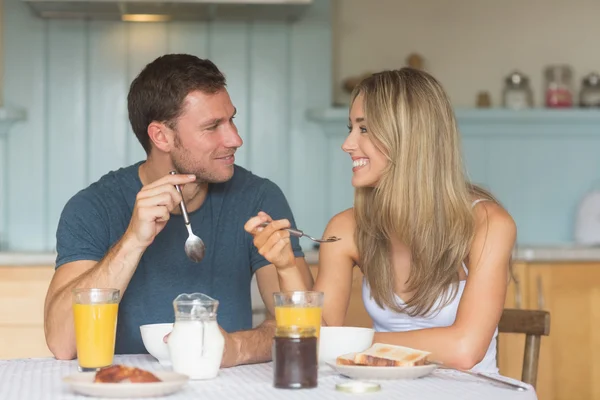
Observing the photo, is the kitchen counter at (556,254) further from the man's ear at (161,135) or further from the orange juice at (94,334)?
the orange juice at (94,334)

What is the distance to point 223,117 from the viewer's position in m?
2.07

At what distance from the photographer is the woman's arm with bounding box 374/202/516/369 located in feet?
5.34

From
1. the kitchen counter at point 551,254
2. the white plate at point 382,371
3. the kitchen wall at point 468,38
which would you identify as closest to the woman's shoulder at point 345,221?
the white plate at point 382,371

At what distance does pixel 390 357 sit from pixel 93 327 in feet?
1.52

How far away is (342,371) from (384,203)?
0.61m

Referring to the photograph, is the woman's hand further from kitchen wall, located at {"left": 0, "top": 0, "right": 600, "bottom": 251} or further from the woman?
kitchen wall, located at {"left": 0, "top": 0, "right": 600, "bottom": 251}

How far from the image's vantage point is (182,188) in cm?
208

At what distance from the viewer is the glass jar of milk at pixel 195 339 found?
1325 mm

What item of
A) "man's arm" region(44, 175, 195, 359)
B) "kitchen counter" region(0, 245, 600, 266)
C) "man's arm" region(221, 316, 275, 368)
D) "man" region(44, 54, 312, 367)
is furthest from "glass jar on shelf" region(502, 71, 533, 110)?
"man's arm" region(221, 316, 275, 368)

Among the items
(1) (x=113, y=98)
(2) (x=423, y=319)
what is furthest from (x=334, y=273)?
(1) (x=113, y=98)

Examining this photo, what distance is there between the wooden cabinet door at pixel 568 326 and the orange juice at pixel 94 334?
2.09 meters

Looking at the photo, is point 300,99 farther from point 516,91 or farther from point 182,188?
point 182,188

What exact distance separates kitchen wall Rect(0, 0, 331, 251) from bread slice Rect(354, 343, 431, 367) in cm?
215

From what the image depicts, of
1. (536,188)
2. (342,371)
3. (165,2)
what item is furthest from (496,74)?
(342,371)
